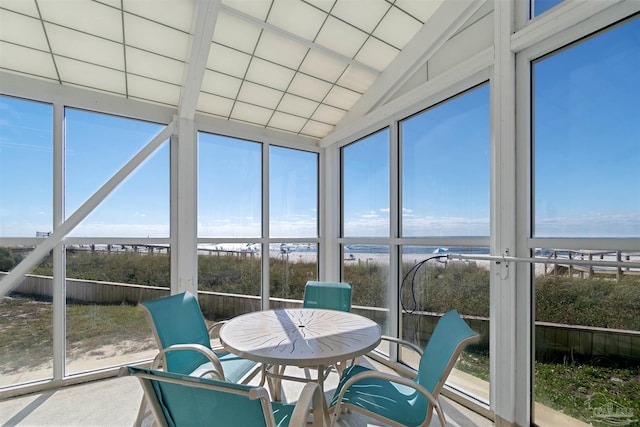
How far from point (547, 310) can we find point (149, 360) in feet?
12.0

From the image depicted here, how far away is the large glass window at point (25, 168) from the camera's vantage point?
8.64 ft

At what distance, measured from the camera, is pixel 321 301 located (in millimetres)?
2992

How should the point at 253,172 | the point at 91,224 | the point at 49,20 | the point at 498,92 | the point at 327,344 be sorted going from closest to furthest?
the point at 327,344, the point at 498,92, the point at 49,20, the point at 91,224, the point at 253,172

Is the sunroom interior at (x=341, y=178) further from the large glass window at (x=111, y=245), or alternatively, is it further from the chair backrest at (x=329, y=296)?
the chair backrest at (x=329, y=296)

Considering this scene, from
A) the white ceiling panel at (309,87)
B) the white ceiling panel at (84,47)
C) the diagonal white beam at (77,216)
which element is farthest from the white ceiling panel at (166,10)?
the white ceiling panel at (309,87)

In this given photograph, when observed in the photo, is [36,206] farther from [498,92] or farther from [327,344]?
[498,92]

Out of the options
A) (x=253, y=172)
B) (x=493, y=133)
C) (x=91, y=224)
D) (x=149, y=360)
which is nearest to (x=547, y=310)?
(x=493, y=133)

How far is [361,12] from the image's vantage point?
2660mm

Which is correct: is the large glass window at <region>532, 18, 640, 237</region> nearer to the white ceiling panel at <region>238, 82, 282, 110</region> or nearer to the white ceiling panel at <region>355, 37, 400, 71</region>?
the white ceiling panel at <region>355, 37, 400, 71</region>

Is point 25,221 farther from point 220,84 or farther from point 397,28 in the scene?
point 397,28

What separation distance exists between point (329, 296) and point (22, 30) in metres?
3.43

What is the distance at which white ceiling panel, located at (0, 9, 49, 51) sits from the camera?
2328 millimetres

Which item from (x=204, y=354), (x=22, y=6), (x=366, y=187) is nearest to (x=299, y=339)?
(x=204, y=354)

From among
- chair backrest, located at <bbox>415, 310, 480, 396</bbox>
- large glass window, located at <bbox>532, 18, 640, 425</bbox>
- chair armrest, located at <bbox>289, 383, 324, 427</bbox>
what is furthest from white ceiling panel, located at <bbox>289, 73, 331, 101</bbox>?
chair armrest, located at <bbox>289, 383, 324, 427</bbox>
